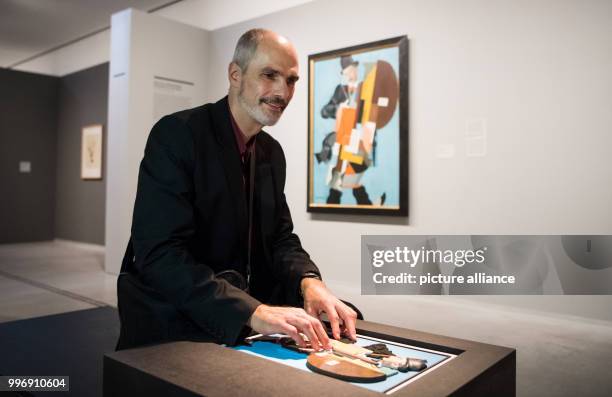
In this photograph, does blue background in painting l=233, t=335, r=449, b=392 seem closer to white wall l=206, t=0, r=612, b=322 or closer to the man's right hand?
the man's right hand

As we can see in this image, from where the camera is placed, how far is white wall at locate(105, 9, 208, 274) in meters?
5.24

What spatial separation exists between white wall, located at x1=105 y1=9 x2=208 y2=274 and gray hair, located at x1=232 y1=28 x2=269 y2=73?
3.99 m

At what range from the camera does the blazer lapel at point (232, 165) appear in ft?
5.12

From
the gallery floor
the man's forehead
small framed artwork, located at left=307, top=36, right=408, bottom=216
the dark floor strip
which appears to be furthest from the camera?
small framed artwork, located at left=307, top=36, right=408, bottom=216

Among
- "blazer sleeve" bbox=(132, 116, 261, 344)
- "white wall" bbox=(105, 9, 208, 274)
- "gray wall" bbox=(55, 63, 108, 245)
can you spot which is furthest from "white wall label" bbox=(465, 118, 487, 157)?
"gray wall" bbox=(55, 63, 108, 245)

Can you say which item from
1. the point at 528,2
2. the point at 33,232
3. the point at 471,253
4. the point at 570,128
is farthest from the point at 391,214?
the point at 33,232

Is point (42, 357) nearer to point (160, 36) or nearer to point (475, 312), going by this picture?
point (475, 312)

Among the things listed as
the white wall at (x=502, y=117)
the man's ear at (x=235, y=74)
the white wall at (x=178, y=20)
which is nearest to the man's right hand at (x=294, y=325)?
the man's ear at (x=235, y=74)

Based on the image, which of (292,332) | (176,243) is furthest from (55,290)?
(292,332)

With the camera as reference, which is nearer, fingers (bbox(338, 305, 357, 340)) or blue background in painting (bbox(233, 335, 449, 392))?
blue background in painting (bbox(233, 335, 449, 392))

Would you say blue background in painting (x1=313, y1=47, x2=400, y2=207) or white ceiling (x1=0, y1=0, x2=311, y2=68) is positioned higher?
white ceiling (x1=0, y1=0, x2=311, y2=68)

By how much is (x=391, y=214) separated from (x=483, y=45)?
151cm

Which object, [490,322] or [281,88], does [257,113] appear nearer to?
[281,88]

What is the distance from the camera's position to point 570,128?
11.7 ft
